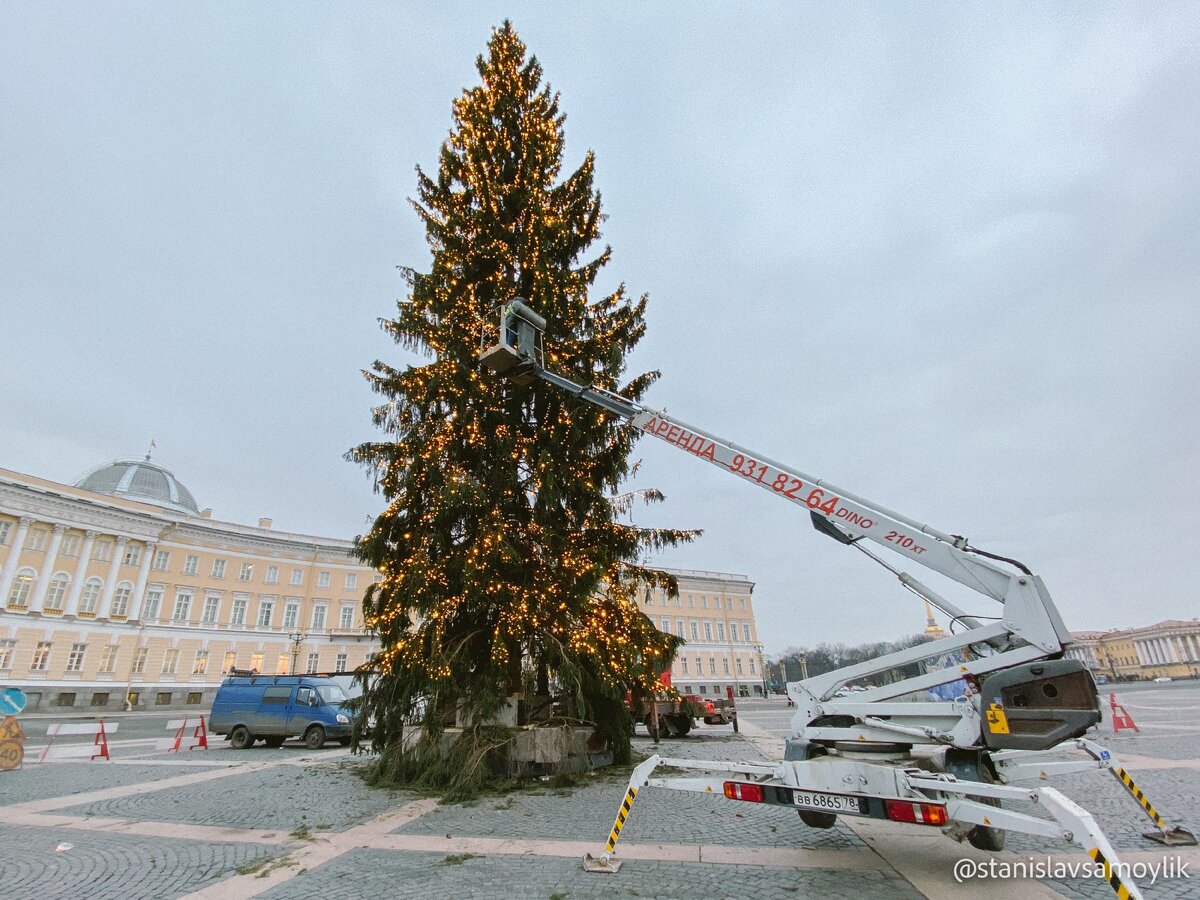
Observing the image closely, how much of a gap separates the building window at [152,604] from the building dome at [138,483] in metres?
9.03

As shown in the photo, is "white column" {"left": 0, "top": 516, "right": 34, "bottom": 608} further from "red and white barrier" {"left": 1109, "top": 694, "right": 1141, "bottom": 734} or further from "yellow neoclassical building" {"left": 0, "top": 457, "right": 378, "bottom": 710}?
"red and white barrier" {"left": 1109, "top": 694, "right": 1141, "bottom": 734}

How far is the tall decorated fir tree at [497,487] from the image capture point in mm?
9016

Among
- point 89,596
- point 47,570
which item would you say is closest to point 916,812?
point 47,570

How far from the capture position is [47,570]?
136ft

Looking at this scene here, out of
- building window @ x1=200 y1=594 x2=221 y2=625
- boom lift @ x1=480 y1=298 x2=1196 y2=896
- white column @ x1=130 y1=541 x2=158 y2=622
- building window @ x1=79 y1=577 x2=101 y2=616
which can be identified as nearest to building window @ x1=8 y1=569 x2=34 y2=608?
building window @ x1=79 y1=577 x2=101 y2=616

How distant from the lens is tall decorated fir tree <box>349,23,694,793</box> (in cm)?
902

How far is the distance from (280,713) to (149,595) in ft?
132

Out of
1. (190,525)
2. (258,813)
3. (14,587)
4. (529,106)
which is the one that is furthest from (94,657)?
(529,106)

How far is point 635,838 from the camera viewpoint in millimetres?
6121

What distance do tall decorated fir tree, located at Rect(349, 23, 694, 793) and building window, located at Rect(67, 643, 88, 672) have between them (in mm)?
47321

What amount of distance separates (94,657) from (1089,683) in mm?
56755

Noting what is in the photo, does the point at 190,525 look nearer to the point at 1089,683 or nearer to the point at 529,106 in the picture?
the point at 529,106

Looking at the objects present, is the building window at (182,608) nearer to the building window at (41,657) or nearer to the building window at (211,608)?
the building window at (211,608)

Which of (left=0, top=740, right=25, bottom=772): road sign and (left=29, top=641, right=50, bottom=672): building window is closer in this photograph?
(left=0, top=740, right=25, bottom=772): road sign
